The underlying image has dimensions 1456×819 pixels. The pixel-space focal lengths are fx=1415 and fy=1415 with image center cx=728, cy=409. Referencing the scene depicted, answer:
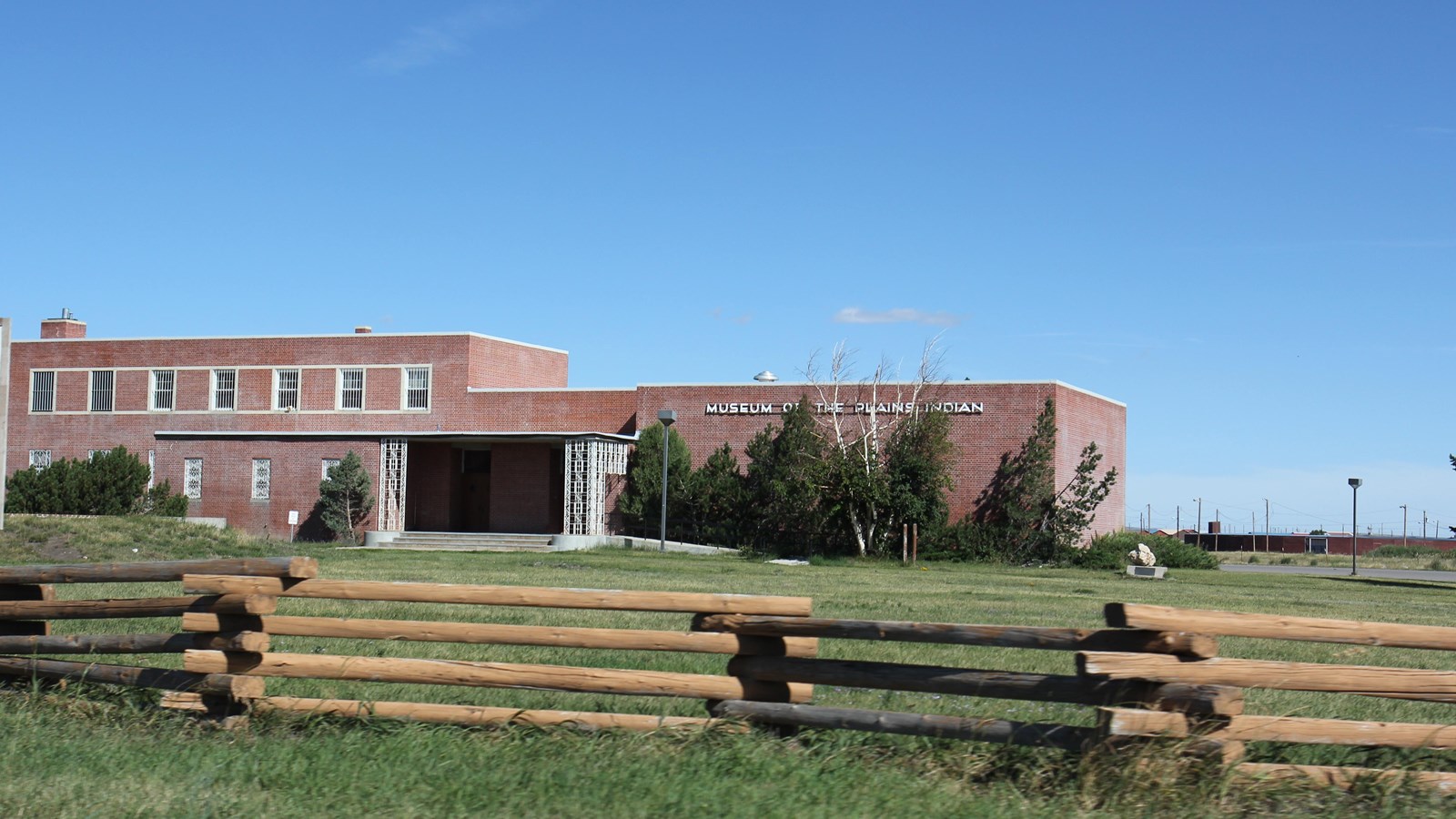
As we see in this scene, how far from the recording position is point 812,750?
790cm

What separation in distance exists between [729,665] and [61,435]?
2110 inches

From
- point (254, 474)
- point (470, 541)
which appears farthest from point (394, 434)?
point (254, 474)

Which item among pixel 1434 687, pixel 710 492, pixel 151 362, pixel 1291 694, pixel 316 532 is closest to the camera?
pixel 1434 687

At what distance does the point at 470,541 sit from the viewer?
45094 millimetres

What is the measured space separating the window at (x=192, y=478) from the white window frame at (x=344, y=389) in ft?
17.3

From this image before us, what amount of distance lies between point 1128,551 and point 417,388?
998 inches

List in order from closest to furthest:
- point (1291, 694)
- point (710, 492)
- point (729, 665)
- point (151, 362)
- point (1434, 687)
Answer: point (1434, 687) < point (729, 665) < point (1291, 694) < point (710, 492) < point (151, 362)

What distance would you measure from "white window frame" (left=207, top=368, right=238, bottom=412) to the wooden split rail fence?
4547 cm

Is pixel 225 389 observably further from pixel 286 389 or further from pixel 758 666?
pixel 758 666

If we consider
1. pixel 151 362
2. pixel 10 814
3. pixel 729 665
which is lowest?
pixel 10 814

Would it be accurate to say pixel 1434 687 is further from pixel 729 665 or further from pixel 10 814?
pixel 10 814

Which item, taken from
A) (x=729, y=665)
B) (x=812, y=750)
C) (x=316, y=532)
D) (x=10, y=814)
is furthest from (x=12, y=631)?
(x=316, y=532)

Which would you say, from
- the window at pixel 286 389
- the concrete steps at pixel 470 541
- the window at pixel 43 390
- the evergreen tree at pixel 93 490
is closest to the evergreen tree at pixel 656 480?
the concrete steps at pixel 470 541

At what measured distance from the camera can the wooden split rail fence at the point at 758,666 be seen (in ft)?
24.0
